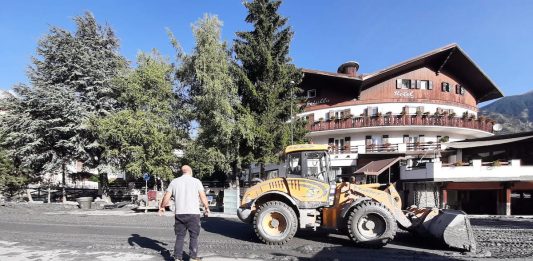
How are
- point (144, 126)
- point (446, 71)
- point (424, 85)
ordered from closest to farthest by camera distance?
point (144, 126) < point (424, 85) < point (446, 71)

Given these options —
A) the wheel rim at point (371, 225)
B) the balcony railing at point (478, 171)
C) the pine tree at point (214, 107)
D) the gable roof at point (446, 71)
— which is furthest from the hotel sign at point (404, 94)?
the wheel rim at point (371, 225)

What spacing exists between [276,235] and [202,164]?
15.6m

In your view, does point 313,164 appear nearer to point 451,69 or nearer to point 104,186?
point 104,186

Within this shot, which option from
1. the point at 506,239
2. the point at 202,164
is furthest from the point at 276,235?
the point at 202,164

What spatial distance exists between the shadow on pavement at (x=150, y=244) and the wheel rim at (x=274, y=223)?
8.80 ft

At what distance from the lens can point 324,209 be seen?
418 inches

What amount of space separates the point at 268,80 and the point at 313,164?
16164 millimetres

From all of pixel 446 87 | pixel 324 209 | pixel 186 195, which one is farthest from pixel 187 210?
pixel 446 87

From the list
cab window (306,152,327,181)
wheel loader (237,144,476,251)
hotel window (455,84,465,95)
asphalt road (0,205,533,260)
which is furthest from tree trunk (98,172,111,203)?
hotel window (455,84,465,95)

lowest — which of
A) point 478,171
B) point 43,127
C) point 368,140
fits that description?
point 478,171

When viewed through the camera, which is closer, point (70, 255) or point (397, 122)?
point (70, 255)

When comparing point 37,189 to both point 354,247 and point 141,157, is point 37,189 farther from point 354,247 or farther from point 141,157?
point 354,247

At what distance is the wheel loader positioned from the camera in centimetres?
968

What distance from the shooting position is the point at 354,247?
32.1ft
